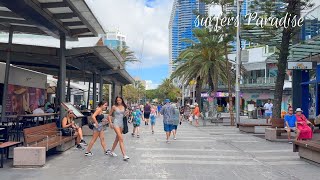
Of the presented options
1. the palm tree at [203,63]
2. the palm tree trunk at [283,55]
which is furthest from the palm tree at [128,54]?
the palm tree trunk at [283,55]

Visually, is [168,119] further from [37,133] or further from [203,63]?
[203,63]

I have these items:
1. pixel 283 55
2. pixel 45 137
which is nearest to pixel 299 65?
pixel 283 55

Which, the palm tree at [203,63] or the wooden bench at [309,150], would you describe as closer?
the wooden bench at [309,150]

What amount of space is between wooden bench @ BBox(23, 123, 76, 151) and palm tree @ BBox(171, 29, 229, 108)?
23518 mm

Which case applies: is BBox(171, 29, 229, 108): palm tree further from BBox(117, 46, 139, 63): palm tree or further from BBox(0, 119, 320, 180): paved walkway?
BBox(0, 119, 320, 180): paved walkway

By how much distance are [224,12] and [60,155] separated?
18035 mm

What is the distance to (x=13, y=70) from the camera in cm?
2369

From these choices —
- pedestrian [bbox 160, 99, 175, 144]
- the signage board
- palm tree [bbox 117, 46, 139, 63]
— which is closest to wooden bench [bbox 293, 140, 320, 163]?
pedestrian [bbox 160, 99, 175, 144]

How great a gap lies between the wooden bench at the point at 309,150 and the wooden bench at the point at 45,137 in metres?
6.40

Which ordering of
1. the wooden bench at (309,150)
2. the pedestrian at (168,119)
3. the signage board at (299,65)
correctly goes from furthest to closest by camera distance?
the signage board at (299,65)
the pedestrian at (168,119)
the wooden bench at (309,150)

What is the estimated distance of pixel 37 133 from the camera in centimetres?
1088

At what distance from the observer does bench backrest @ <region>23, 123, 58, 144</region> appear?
1003 centimetres

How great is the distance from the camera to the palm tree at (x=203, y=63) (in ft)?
121

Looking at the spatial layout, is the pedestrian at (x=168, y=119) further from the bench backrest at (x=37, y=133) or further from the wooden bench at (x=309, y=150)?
the wooden bench at (x=309, y=150)
